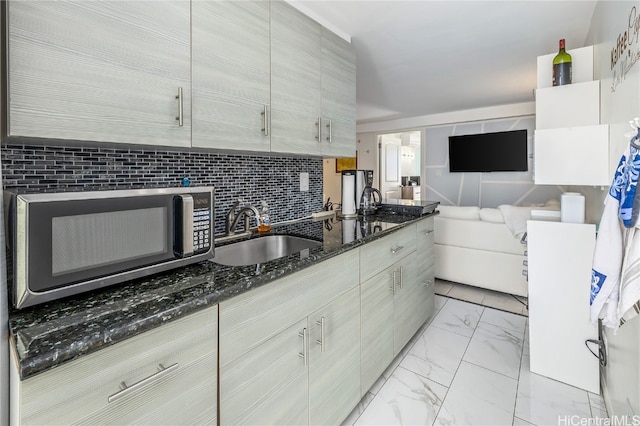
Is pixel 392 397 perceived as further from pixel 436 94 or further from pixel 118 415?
pixel 436 94

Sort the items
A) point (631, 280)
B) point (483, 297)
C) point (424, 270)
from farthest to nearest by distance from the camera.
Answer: point (483, 297) < point (424, 270) < point (631, 280)

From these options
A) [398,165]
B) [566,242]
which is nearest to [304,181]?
[566,242]

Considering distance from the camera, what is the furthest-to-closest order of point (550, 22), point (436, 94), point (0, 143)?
point (436, 94) → point (550, 22) → point (0, 143)

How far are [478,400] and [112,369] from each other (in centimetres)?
183

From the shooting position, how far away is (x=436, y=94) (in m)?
3.95

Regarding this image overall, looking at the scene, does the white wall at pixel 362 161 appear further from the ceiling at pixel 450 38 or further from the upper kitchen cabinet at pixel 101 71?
the upper kitchen cabinet at pixel 101 71

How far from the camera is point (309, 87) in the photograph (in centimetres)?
176

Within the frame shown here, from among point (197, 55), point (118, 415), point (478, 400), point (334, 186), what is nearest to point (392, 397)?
point (478, 400)

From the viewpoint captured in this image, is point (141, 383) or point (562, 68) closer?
point (141, 383)

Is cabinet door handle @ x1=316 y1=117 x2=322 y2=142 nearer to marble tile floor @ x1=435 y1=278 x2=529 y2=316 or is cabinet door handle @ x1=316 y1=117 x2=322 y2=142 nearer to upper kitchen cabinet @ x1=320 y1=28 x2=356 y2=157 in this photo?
upper kitchen cabinet @ x1=320 y1=28 x2=356 y2=157

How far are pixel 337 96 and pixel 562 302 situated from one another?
1865 mm

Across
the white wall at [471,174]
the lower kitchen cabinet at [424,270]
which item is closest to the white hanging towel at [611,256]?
the lower kitchen cabinet at [424,270]

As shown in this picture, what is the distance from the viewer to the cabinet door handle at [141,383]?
664mm

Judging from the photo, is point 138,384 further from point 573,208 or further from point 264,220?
point 573,208
